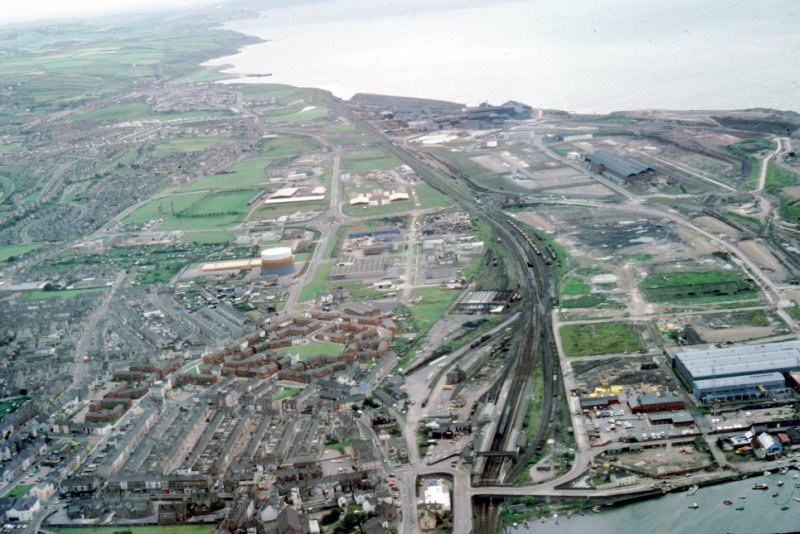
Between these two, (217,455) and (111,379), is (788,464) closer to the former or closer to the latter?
(217,455)

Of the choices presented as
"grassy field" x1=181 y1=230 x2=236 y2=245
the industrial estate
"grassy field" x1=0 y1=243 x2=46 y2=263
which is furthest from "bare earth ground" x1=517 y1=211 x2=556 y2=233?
"grassy field" x1=0 y1=243 x2=46 y2=263

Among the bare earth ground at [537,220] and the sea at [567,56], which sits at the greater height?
the sea at [567,56]

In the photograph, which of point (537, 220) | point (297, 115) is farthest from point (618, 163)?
point (297, 115)

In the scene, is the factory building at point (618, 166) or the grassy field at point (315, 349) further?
the factory building at point (618, 166)

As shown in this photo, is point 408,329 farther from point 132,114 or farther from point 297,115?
point 132,114

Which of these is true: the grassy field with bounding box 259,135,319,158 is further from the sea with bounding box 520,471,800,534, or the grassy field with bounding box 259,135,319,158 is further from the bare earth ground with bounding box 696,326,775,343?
the sea with bounding box 520,471,800,534

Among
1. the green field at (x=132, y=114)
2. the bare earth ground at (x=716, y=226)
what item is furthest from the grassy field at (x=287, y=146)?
the bare earth ground at (x=716, y=226)

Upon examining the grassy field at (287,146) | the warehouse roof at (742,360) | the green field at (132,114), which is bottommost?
the warehouse roof at (742,360)

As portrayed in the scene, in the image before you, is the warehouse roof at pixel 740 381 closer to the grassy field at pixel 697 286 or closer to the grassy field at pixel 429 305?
the grassy field at pixel 697 286

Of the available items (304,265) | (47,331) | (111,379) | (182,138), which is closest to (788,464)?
(111,379)
